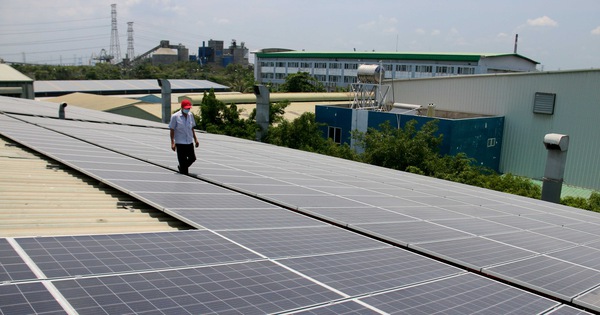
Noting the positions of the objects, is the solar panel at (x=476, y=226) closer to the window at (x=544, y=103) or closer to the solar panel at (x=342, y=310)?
the solar panel at (x=342, y=310)

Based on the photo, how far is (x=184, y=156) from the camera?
9.29 meters

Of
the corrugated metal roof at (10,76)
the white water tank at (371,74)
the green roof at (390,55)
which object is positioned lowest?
the corrugated metal roof at (10,76)

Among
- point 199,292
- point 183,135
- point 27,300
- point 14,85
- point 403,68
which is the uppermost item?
point 403,68

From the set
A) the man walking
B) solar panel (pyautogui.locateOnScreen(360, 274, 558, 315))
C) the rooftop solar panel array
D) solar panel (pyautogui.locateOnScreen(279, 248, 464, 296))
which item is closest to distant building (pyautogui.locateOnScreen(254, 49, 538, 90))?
the man walking

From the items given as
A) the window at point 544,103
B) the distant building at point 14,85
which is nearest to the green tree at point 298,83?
the distant building at point 14,85

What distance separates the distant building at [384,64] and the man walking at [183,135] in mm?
52714

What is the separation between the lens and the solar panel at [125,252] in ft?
13.0

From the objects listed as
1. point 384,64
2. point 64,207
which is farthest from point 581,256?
point 384,64

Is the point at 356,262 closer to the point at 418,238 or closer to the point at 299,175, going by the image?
A: the point at 418,238

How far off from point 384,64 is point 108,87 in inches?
1959

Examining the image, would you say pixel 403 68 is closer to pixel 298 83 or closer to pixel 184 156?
pixel 298 83

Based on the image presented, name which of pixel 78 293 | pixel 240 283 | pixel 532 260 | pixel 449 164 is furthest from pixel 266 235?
pixel 449 164

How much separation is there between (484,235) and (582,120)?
28.4m

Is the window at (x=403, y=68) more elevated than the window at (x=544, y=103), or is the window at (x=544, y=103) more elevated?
the window at (x=403, y=68)
